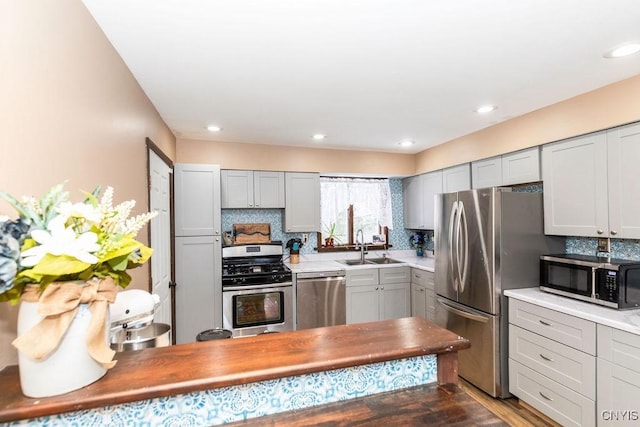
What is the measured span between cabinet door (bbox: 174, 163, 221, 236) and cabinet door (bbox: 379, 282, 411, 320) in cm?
219

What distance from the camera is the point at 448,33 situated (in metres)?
1.61

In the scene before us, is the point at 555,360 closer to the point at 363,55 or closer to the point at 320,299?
the point at 320,299

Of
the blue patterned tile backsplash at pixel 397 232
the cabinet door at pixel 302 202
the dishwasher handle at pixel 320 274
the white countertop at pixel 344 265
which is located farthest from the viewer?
the cabinet door at pixel 302 202

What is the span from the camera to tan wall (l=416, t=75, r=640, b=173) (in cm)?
215

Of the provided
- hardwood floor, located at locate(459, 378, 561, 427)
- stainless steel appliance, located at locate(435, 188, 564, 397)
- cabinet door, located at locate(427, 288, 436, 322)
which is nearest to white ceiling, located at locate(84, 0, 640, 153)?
stainless steel appliance, located at locate(435, 188, 564, 397)

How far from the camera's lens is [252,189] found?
3840mm

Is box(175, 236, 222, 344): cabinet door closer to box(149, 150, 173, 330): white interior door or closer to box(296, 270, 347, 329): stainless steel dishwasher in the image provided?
box(149, 150, 173, 330): white interior door

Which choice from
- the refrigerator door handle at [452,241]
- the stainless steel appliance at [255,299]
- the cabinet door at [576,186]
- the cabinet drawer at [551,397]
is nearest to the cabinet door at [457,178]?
the refrigerator door handle at [452,241]

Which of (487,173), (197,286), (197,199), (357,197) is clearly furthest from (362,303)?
(197,199)

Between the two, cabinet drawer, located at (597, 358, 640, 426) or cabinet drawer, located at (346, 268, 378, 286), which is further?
cabinet drawer, located at (346, 268, 378, 286)

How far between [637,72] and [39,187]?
3.28 meters

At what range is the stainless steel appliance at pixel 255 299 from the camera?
3.43m

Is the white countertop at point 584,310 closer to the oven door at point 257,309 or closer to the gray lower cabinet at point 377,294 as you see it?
the gray lower cabinet at point 377,294

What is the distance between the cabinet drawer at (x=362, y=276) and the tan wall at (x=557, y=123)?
165cm
